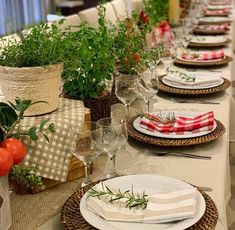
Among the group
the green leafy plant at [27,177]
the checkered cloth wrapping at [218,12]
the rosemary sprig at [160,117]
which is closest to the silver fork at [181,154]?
the rosemary sprig at [160,117]

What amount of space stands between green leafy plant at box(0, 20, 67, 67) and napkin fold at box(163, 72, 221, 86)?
78 cm

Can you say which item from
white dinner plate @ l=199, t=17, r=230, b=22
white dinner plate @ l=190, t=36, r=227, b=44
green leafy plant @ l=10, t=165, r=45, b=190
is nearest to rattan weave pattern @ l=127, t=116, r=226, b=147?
green leafy plant @ l=10, t=165, r=45, b=190

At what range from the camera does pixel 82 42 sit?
1.22m

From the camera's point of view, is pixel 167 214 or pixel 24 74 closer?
pixel 167 214

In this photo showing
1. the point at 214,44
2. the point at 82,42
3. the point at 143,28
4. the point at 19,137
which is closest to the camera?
the point at 19,137

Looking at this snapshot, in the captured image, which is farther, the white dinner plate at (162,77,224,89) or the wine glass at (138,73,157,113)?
the white dinner plate at (162,77,224,89)

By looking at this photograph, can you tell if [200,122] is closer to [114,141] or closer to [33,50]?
[114,141]

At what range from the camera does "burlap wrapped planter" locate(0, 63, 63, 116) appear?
3.51 feet

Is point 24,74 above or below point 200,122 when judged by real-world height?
above

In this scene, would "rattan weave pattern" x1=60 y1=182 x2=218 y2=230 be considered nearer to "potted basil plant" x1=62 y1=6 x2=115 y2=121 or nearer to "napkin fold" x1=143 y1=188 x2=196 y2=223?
"napkin fold" x1=143 y1=188 x2=196 y2=223

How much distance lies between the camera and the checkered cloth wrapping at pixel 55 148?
3.38 ft

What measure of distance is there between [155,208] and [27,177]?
1.01ft

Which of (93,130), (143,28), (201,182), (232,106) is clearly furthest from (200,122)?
(143,28)

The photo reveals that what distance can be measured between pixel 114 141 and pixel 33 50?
0.96 ft
